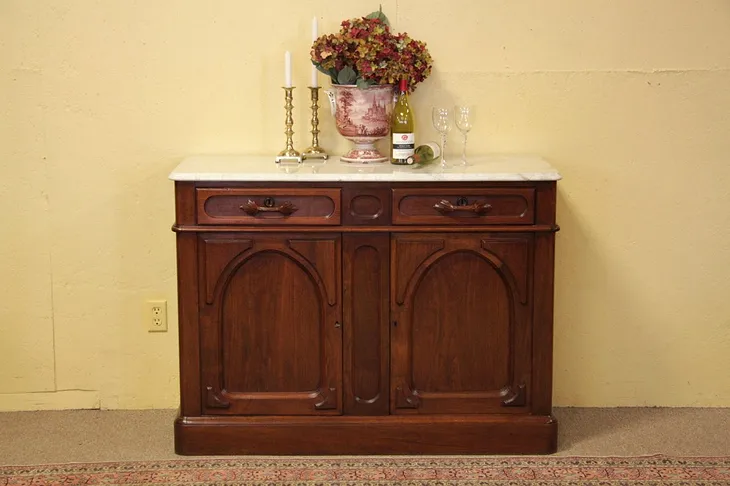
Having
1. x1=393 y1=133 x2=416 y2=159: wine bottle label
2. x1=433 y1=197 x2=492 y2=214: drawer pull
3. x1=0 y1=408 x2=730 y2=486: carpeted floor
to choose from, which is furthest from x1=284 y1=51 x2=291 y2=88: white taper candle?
x1=0 y1=408 x2=730 y2=486: carpeted floor

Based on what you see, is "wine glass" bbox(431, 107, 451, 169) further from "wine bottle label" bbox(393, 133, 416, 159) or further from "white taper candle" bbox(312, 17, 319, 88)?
"white taper candle" bbox(312, 17, 319, 88)

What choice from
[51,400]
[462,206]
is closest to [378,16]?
[462,206]

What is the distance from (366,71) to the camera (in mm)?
3215

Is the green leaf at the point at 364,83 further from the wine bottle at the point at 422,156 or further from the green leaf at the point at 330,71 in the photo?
the wine bottle at the point at 422,156

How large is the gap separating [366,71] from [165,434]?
1302mm

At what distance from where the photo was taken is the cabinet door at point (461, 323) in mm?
3156

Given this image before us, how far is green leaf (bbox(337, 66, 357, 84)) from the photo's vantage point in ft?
10.7

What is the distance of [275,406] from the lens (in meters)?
3.24

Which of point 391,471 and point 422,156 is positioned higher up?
point 422,156

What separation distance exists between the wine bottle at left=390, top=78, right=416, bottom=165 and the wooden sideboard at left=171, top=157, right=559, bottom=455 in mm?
119

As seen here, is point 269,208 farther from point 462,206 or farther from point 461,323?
point 461,323

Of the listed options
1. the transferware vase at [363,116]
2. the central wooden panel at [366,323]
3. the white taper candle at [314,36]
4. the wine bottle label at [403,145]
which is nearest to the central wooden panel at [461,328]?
the central wooden panel at [366,323]

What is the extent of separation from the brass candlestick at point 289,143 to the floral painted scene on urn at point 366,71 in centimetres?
13

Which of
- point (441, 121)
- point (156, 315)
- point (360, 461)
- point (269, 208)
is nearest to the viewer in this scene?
point (269, 208)
